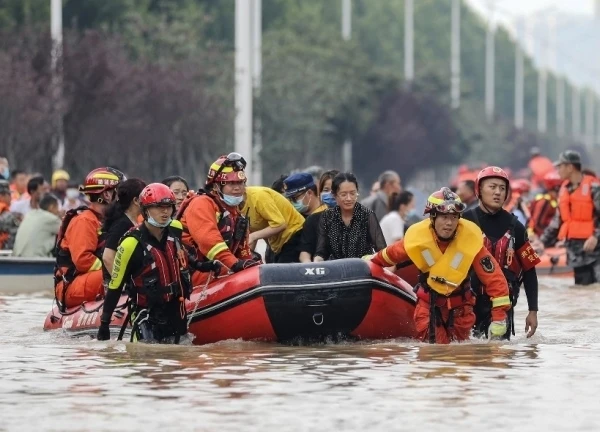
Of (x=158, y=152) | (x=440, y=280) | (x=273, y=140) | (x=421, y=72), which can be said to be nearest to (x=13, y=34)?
(x=158, y=152)

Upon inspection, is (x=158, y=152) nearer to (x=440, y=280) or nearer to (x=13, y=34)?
(x=13, y=34)

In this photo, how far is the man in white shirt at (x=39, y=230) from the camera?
23562mm

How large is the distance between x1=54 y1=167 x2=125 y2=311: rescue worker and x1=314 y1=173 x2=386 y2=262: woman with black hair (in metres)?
1.77

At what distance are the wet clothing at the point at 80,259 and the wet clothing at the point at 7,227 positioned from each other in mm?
8712

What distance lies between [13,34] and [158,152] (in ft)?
25.2

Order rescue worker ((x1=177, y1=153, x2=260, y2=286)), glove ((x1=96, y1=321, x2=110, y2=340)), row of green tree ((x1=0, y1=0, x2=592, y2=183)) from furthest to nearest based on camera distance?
1. row of green tree ((x1=0, y1=0, x2=592, y2=183))
2. rescue worker ((x1=177, y1=153, x2=260, y2=286))
3. glove ((x1=96, y1=321, x2=110, y2=340))

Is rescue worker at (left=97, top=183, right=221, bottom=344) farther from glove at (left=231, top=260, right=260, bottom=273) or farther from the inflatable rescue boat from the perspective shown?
the inflatable rescue boat

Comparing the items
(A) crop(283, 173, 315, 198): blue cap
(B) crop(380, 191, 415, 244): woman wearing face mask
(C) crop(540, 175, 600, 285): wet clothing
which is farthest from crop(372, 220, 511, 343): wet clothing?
(C) crop(540, 175, 600, 285): wet clothing

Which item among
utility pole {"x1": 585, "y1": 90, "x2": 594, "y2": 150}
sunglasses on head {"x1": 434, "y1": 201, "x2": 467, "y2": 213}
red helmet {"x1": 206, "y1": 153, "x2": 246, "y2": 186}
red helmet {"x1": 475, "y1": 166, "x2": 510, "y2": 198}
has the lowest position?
sunglasses on head {"x1": 434, "y1": 201, "x2": 467, "y2": 213}

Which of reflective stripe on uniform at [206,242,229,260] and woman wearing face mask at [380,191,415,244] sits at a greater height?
Result: woman wearing face mask at [380,191,415,244]

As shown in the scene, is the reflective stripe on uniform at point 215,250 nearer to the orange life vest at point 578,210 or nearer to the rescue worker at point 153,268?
the rescue worker at point 153,268

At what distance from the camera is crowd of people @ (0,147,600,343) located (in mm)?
14047

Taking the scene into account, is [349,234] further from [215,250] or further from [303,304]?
[215,250]

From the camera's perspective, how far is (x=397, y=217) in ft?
74.3
